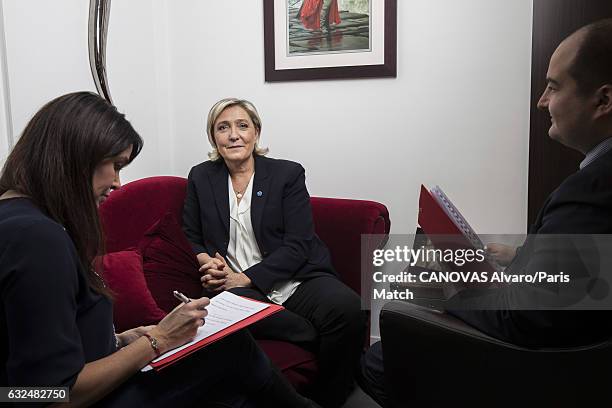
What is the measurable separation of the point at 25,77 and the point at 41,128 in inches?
43.8

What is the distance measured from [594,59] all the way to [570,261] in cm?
49

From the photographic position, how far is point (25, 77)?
6.59ft

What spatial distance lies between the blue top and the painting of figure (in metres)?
1.92

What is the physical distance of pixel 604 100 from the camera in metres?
1.23

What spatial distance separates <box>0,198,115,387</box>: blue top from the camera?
946 millimetres

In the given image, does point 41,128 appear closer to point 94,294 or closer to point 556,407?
point 94,294

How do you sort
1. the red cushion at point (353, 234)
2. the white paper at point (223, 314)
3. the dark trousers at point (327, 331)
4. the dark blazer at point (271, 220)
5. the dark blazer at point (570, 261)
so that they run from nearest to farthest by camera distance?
the dark blazer at point (570, 261), the white paper at point (223, 314), the dark trousers at point (327, 331), the dark blazer at point (271, 220), the red cushion at point (353, 234)

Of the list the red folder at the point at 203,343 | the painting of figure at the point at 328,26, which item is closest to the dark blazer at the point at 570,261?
the red folder at the point at 203,343

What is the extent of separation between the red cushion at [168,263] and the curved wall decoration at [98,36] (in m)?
0.60

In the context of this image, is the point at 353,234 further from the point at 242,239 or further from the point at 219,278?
the point at 219,278

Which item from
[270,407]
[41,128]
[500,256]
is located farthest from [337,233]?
[41,128]

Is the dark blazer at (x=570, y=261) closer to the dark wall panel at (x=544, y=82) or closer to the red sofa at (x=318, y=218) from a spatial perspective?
the dark wall panel at (x=544, y=82)

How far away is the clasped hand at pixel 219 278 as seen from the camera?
211 cm

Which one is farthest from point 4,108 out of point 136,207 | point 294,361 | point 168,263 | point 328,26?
point 328,26
